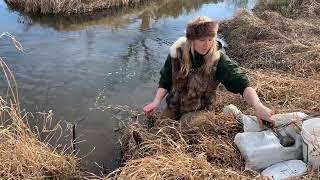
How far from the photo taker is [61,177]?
4.03 meters

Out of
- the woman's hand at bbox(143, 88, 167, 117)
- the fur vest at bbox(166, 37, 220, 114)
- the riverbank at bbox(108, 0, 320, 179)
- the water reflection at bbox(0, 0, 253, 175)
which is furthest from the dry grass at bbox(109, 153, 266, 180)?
the water reflection at bbox(0, 0, 253, 175)

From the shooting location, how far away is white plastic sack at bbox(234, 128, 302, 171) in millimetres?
3494

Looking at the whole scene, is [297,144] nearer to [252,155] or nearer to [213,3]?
[252,155]

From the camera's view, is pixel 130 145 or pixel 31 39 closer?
pixel 130 145

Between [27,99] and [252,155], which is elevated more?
[252,155]

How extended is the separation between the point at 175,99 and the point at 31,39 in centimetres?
550

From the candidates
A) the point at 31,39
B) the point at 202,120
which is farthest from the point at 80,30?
the point at 202,120

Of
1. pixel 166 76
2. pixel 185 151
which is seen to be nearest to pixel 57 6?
pixel 166 76

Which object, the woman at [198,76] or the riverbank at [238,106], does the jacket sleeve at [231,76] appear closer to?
the woman at [198,76]

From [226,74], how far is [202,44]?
340 mm

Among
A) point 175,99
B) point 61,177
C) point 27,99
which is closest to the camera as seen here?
point 61,177

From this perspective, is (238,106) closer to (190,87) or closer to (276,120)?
(190,87)

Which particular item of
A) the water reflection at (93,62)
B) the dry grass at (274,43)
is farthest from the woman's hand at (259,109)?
the dry grass at (274,43)

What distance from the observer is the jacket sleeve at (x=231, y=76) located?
12.6 feet
